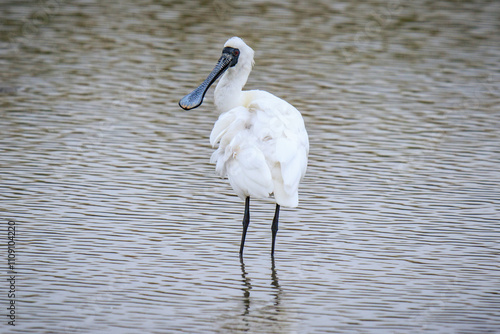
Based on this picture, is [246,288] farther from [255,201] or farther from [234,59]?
[255,201]

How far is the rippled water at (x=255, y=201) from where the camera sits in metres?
7.88

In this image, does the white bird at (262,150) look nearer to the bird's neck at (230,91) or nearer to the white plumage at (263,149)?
the white plumage at (263,149)

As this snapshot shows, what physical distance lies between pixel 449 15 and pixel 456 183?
13.0m

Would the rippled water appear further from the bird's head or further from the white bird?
the bird's head

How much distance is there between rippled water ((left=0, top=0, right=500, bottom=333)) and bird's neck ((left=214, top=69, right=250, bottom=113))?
1226mm

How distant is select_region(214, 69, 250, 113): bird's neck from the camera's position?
9.84 m

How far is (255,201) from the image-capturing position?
36.3 feet

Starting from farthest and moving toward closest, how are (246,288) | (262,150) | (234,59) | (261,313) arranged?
(234,59), (262,150), (246,288), (261,313)

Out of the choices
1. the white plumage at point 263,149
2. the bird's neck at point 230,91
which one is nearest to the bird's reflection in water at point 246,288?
the white plumage at point 263,149

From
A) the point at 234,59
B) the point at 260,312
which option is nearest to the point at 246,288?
the point at 260,312

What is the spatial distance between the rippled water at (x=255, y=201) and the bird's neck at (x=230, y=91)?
1226 mm

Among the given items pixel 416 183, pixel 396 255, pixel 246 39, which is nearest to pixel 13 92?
pixel 246 39

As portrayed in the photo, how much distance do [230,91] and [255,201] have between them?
168 centimetres

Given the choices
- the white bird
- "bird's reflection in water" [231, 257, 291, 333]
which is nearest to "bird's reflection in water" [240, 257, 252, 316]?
"bird's reflection in water" [231, 257, 291, 333]
